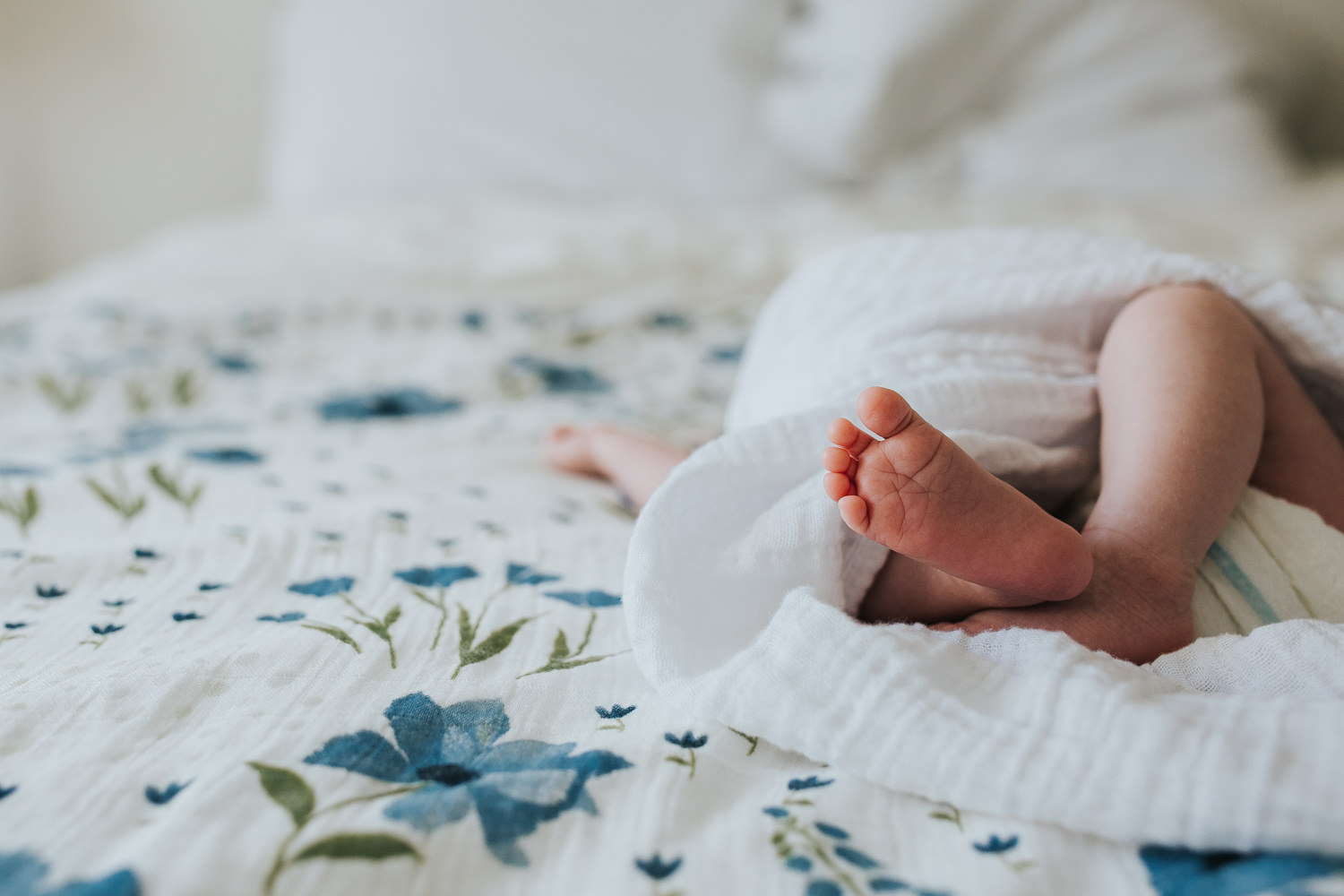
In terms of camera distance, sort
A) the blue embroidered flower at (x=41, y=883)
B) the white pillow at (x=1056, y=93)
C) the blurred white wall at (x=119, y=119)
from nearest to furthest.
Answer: the blue embroidered flower at (x=41, y=883) → the white pillow at (x=1056, y=93) → the blurred white wall at (x=119, y=119)

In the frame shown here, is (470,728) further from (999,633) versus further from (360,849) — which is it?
(999,633)

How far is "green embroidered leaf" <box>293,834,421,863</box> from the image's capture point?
0.30 meters

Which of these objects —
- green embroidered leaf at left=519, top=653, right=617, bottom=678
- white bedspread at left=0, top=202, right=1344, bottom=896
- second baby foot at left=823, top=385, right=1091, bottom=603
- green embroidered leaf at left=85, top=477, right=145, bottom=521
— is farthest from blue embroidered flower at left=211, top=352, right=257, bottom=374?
second baby foot at left=823, top=385, right=1091, bottom=603

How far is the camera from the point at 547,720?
1.27 ft

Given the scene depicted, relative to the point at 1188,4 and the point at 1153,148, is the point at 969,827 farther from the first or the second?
the point at 1188,4

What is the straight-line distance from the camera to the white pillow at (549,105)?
1.60 metres

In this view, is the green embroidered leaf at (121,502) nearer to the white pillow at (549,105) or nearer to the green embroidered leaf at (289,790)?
the green embroidered leaf at (289,790)

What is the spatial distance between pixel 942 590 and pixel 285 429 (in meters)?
0.67

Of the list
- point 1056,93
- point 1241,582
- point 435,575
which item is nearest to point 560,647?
point 435,575

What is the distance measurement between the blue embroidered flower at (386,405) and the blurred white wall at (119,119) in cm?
160

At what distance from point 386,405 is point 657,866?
28.5 inches

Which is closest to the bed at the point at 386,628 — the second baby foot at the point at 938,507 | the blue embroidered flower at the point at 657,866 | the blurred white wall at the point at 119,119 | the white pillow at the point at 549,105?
the blue embroidered flower at the point at 657,866

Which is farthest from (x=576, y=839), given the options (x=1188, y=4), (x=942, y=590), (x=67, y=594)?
(x=1188, y=4)

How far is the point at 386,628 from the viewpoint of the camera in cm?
46
